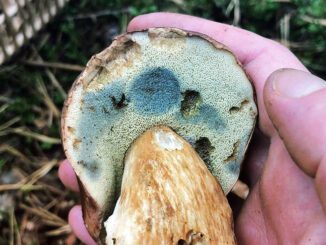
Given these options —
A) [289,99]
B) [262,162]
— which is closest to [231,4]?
[262,162]

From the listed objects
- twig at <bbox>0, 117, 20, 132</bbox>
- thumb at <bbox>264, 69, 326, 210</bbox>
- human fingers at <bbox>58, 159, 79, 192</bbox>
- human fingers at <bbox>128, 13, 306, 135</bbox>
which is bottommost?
twig at <bbox>0, 117, 20, 132</bbox>

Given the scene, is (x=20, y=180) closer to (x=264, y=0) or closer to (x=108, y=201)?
(x=108, y=201)

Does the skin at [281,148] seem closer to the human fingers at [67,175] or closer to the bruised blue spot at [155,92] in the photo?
the bruised blue spot at [155,92]

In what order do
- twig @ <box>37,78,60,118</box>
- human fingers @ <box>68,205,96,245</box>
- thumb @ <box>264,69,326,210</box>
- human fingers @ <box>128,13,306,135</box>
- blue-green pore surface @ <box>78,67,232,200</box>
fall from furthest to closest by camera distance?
twig @ <box>37,78,60,118</box> < human fingers @ <box>68,205,96,245</box> < human fingers @ <box>128,13,306,135</box> < blue-green pore surface @ <box>78,67,232,200</box> < thumb @ <box>264,69,326,210</box>

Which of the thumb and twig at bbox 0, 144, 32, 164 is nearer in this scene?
the thumb

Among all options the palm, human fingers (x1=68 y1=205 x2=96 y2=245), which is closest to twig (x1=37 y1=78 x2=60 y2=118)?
human fingers (x1=68 y1=205 x2=96 y2=245)

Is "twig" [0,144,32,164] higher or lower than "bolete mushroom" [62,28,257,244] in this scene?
lower

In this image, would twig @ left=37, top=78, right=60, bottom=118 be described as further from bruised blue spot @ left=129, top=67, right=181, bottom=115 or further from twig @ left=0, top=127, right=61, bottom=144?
bruised blue spot @ left=129, top=67, right=181, bottom=115
